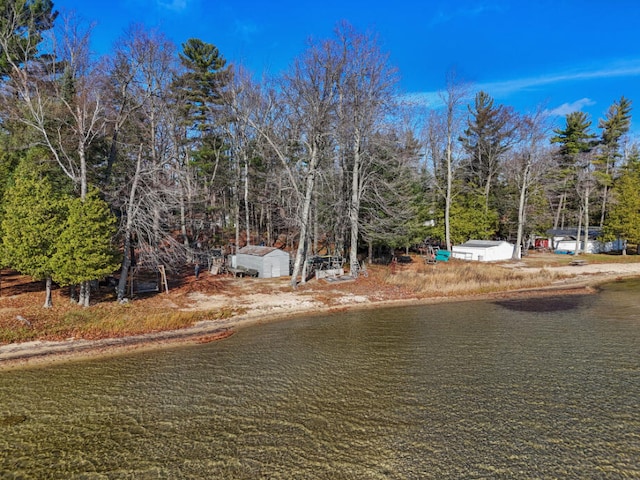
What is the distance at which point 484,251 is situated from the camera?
35125 mm

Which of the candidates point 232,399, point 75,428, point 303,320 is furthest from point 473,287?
point 75,428

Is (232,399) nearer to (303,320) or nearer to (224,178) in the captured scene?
(303,320)

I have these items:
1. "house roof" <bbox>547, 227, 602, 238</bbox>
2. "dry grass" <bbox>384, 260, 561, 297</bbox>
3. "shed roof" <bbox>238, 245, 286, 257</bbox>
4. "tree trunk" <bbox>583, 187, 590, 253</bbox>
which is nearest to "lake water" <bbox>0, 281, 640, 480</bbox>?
"dry grass" <bbox>384, 260, 561, 297</bbox>

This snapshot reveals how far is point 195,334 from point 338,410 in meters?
7.64

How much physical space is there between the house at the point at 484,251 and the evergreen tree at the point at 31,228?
1320 inches

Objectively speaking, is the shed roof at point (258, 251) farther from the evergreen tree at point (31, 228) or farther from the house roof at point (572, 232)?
the house roof at point (572, 232)

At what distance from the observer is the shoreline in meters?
11.1

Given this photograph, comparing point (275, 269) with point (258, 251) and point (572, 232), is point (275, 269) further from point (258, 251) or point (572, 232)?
point (572, 232)

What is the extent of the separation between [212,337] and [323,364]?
16.0 ft

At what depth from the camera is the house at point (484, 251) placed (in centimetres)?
3512

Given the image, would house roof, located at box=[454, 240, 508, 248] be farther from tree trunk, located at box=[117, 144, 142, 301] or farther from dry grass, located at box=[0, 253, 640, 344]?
tree trunk, located at box=[117, 144, 142, 301]

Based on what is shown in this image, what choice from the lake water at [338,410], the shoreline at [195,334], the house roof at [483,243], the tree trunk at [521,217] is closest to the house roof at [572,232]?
the tree trunk at [521,217]

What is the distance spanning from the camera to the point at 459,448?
660cm

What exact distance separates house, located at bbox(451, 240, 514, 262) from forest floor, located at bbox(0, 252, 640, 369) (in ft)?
22.0
